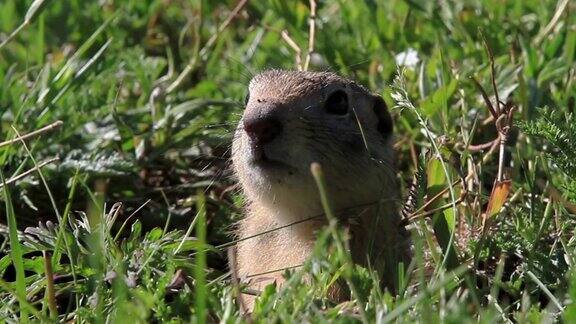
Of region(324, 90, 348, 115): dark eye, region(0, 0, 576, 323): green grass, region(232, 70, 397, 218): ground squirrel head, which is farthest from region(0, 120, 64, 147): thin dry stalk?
region(324, 90, 348, 115): dark eye

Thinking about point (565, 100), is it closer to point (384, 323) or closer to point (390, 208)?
point (390, 208)

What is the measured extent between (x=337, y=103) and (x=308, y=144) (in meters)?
0.36

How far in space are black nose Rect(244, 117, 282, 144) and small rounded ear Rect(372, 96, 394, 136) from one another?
31.5 inches

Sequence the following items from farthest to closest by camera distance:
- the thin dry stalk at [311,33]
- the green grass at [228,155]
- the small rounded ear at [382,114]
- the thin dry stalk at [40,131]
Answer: the thin dry stalk at [311,33], the small rounded ear at [382,114], the thin dry stalk at [40,131], the green grass at [228,155]

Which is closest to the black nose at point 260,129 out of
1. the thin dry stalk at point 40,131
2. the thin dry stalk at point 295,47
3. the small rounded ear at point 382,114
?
the thin dry stalk at point 40,131

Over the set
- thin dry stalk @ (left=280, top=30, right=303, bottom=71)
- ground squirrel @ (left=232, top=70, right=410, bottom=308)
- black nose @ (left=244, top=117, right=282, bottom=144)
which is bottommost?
ground squirrel @ (left=232, top=70, right=410, bottom=308)

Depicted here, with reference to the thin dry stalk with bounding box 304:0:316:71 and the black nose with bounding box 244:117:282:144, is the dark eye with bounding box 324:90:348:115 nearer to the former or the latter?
the black nose with bounding box 244:117:282:144

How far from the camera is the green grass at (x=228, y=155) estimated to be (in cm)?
296

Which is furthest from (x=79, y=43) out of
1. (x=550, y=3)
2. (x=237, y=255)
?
(x=550, y=3)

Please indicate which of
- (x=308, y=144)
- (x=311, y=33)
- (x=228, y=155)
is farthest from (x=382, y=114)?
(x=311, y=33)

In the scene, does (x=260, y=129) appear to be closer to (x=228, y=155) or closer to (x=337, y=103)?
(x=337, y=103)

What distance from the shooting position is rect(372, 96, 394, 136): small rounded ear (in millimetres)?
4164

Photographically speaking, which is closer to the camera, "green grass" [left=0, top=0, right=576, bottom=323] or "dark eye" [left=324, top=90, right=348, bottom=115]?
"green grass" [left=0, top=0, right=576, bottom=323]

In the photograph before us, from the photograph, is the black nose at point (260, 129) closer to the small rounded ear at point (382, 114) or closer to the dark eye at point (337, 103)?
the dark eye at point (337, 103)
